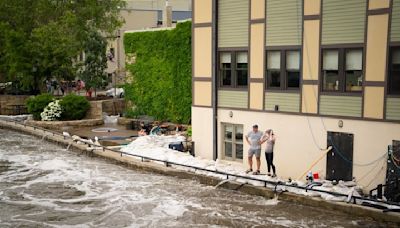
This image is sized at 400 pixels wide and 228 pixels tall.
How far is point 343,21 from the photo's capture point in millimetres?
14336

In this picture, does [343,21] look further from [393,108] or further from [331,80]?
[393,108]

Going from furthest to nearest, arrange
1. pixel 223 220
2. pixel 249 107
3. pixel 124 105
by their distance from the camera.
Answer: pixel 124 105
pixel 249 107
pixel 223 220

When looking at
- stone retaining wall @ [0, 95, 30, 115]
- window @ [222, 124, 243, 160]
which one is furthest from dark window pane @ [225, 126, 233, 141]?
stone retaining wall @ [0, 95, 30, 115]

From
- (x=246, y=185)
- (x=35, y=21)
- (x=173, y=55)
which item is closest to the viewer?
(x=246, y=185)

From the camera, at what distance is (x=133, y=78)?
101 feet

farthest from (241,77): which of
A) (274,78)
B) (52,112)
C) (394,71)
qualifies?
(52,112)

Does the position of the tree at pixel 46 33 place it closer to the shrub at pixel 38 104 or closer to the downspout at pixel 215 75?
the shrub at pixel 38 104

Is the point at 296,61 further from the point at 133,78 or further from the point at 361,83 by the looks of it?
the point at 133,78

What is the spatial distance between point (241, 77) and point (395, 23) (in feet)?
18.9

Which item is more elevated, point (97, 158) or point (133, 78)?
point (133, 78)

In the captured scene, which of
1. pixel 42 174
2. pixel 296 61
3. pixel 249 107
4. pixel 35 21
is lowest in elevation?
pixel 42 174

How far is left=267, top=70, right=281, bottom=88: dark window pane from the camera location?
1622 centimetres

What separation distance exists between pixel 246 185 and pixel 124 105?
20858mm

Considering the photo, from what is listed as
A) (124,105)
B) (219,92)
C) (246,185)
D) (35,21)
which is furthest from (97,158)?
(35,21)
